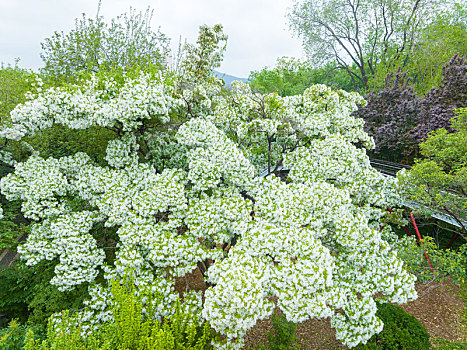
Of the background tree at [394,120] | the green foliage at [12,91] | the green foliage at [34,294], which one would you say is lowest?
the green foliage at [34,294]

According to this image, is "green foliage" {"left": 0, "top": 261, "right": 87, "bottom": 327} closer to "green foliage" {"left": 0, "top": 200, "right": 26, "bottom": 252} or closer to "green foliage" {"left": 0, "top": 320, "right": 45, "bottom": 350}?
"green foliage" {"left": 0, "top": 320, "right": 45, "bottom": 350}

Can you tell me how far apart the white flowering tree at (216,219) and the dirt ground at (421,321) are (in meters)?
1.82

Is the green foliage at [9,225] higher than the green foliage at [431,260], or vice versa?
the green foliage at [431,260]

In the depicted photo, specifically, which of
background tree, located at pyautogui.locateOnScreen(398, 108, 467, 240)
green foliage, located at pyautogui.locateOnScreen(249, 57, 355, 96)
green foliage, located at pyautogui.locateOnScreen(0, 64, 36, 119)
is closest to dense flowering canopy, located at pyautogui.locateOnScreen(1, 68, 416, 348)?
background tree, located at pyautogui.locateOnScreen(398, 108, 467, 240)

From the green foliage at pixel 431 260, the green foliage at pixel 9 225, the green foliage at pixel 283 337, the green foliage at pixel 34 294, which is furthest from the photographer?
the green foliage at pixel 431 260

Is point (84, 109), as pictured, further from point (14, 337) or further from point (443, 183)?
point (443, 183)

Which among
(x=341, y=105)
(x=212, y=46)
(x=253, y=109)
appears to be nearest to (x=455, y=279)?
(x=341, y=105)

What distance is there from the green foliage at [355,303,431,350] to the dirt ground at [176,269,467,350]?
1.04m

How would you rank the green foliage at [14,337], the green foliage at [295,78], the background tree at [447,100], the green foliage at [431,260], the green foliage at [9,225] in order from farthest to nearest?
the green foliage at [295,78]
the background tree at [447,100]
the green foliage at [431,260]
the green foliage at [9,225]
the green foliage at [14,337]

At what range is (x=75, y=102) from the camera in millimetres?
6797

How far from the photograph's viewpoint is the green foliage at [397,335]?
19.4 feet

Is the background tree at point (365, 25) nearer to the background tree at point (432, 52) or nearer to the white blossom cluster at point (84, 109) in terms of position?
the background tree at point (432, 52)

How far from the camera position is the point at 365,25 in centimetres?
2589

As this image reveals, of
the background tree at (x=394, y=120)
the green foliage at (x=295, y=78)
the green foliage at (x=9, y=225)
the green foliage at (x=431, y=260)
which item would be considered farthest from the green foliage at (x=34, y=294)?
the green foliage at (x=295, y=78)
